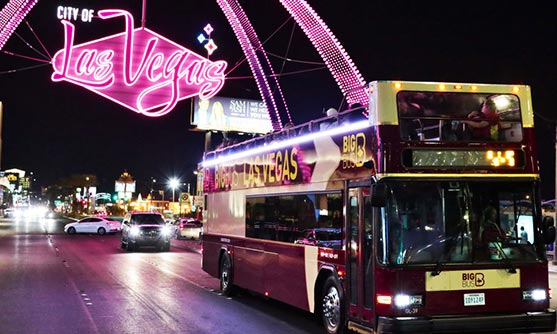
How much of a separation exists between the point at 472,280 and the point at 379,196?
158 centimetres

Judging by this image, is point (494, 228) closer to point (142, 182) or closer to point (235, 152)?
point (235, 152)

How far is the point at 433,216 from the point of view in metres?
7.62

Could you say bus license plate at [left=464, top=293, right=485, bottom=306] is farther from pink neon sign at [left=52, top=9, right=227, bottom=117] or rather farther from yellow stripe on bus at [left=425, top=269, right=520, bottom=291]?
pink neon sign at [left=52, top=9, right=227, bottom=117]

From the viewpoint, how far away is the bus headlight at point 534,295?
305 inches

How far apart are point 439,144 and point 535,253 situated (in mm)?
1814

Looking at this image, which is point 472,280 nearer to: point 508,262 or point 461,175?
point 508,262

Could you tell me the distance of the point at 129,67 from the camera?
22.1 metres

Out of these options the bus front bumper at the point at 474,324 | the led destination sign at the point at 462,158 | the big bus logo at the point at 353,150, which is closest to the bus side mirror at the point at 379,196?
the led destination sign at the point at 462,158

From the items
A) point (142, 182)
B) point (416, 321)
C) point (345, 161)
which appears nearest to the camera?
point (416, 321)

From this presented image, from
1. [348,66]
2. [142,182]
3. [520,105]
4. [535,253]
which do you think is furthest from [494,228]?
[142,182]

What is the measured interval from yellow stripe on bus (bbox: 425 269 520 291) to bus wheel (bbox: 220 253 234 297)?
6786 mm

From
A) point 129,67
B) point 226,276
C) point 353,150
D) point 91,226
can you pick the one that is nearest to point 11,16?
point 129,67

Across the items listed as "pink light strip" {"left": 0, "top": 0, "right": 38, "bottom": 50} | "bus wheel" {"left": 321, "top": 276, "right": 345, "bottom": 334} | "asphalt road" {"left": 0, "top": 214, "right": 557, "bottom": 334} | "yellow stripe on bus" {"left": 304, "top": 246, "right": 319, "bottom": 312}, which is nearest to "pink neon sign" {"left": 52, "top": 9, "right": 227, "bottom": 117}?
"pink light strip" {"left": 0, "top": 0, "right": 38, "bottom": 50}

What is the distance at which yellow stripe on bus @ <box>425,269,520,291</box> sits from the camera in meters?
7.49
